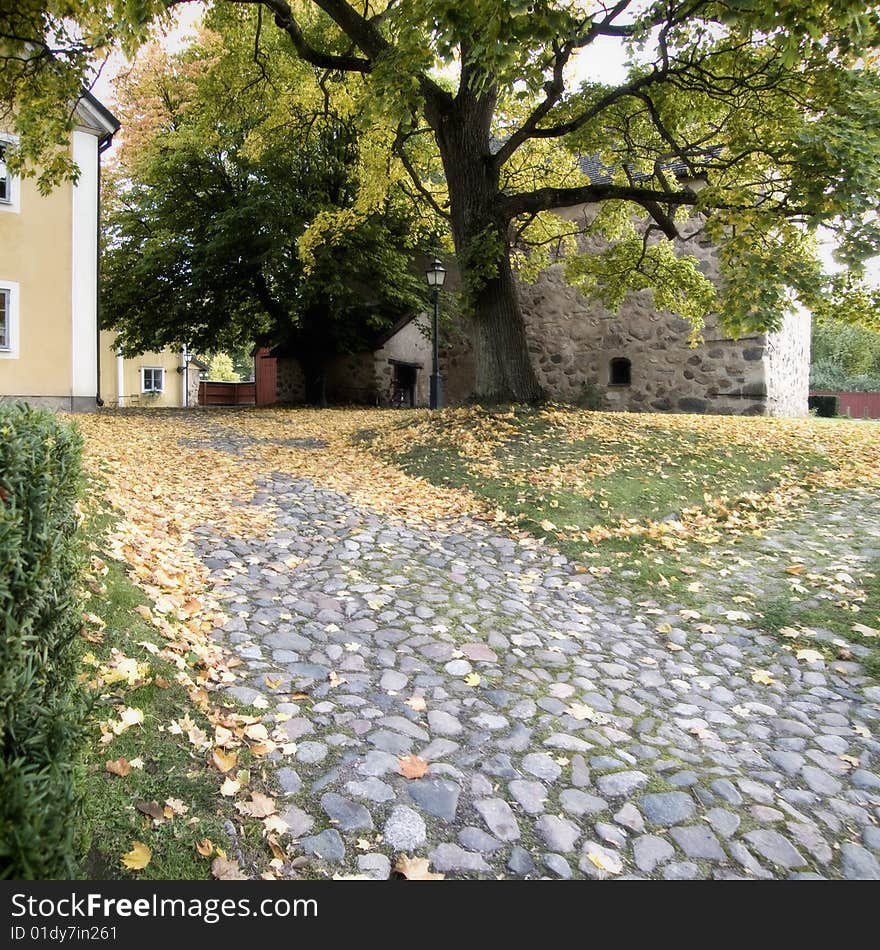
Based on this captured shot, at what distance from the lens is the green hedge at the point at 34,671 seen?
1542 mm

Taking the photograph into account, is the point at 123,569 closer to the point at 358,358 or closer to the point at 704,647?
the point at 704,647

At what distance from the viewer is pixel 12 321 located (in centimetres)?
1413

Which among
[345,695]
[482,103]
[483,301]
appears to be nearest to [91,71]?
[482,103]

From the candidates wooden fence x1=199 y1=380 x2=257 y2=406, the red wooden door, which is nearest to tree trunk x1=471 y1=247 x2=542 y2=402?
the red wooden door

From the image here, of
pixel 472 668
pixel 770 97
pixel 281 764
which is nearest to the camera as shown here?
pixel 281 764

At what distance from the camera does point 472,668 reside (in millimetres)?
3953

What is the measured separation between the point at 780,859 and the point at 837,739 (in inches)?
46.4

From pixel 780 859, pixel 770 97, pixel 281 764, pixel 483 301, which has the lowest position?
pixel 780 859

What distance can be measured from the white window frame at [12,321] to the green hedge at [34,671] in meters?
14.4

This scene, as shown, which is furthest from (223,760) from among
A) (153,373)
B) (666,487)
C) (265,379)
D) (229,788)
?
(153,373)

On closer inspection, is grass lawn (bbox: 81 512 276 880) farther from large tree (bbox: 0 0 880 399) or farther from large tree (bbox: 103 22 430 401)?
large tree (bbox: 103 22 430 401)

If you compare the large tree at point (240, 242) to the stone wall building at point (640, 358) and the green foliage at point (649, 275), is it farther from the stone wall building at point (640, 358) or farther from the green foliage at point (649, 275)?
the green foliage at point (649, 275)

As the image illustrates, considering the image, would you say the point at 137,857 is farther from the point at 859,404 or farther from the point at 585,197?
the point at 859,404

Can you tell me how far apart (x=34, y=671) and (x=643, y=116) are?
42.3 ft
